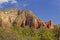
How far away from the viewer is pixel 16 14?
167125mm

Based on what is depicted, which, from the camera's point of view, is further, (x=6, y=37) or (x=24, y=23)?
(x=24, y=23)

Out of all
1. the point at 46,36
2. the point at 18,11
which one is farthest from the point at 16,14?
the point at 46,36

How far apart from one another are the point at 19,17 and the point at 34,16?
34.0 feet

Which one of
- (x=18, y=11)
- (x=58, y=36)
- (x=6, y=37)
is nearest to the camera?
(x=6, y=37)

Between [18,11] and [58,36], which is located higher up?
[18,11]

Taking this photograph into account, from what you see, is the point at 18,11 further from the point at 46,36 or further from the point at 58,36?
the point at 46,36

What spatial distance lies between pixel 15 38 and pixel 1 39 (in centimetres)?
335

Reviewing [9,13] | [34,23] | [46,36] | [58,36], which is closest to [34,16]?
[34,23]

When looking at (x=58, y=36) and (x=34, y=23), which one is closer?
(x=58, y=36)

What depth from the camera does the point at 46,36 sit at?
5872cm

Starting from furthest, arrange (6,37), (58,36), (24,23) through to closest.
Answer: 1. (24,23)
2. (58,36)
3. (6,37)

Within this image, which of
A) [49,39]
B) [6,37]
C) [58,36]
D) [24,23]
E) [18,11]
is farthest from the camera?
[18,11]

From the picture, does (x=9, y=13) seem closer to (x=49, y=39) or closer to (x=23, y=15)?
(x=23, y=15)

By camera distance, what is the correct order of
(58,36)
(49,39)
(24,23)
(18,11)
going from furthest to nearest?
1. (18,11)
2. (24,23)
3. (58,36)
4. (49,39)
